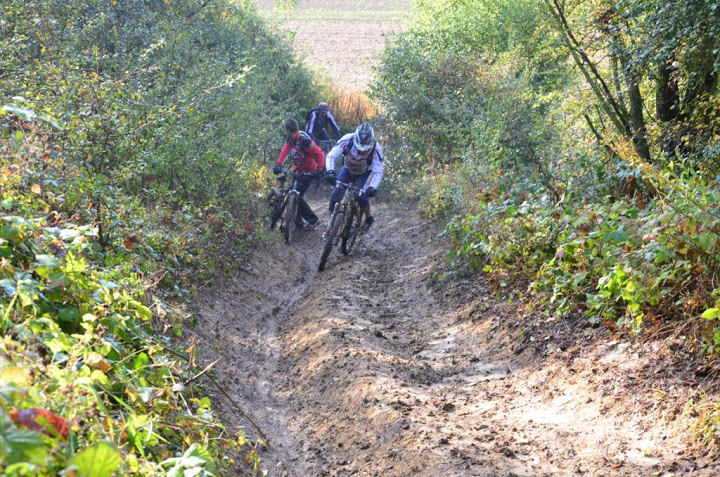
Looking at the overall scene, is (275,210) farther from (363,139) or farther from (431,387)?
(431,387)

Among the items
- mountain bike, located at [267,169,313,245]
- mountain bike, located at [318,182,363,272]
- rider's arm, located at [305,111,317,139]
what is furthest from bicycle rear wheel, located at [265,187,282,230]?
rider's arm, located at [305,111,317,139]

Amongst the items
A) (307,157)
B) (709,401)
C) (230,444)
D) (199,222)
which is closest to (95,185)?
(230,444)

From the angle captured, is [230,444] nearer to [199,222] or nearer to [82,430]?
[82,430]

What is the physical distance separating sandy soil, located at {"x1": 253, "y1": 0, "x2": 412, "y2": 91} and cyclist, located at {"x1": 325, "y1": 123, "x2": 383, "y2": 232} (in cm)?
2751

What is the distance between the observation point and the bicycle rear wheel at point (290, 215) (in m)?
13.5

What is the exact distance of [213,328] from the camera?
827 centimetres

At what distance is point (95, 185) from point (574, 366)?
15.4 feet

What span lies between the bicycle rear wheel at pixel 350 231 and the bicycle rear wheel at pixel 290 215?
60.2 inches

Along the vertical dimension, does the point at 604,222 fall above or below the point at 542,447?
above

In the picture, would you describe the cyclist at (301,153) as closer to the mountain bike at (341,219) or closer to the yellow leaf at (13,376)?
the mountain bike at (341,219)

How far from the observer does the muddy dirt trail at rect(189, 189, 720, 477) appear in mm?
4895

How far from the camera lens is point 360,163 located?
1182cm

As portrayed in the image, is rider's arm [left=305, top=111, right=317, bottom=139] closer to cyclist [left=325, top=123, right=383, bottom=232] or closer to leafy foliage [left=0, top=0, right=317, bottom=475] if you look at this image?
leafy foliage [left=0, top=0, right=317, bottom=475]

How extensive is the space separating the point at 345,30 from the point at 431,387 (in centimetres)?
5831
